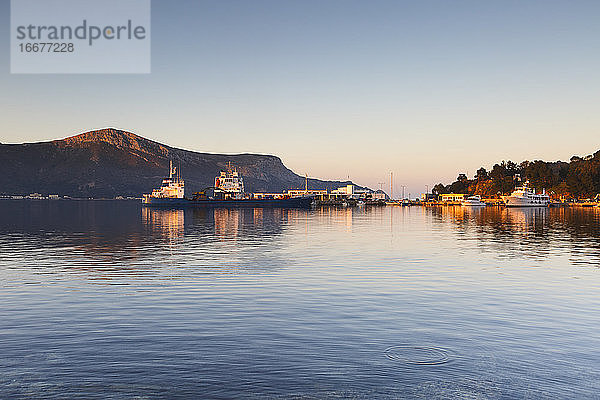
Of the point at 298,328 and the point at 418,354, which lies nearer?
the point at 418,354

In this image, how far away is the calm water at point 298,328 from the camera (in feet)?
53.9

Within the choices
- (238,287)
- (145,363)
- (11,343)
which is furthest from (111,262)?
(145,363)

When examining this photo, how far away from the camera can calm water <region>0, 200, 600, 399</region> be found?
16.4 m

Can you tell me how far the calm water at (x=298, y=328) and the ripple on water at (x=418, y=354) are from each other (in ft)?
0.25

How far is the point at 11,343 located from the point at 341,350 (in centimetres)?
1278

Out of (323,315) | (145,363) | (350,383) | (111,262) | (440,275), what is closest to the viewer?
(350,383)

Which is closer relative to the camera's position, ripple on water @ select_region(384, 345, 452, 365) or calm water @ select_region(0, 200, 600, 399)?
calm water @ select_region(0, 200, 600, 399)

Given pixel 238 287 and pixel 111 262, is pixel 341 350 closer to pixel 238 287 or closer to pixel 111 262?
pixel 238 287

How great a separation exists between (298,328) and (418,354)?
5.96 metres

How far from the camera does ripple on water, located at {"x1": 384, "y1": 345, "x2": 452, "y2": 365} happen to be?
18.9 m

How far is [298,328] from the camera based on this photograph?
23.8 m

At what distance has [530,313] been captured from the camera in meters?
27.7

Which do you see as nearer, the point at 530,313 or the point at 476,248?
the point at 530,313

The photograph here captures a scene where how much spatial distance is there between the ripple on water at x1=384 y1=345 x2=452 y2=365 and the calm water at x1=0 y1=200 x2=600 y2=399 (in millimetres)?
77
